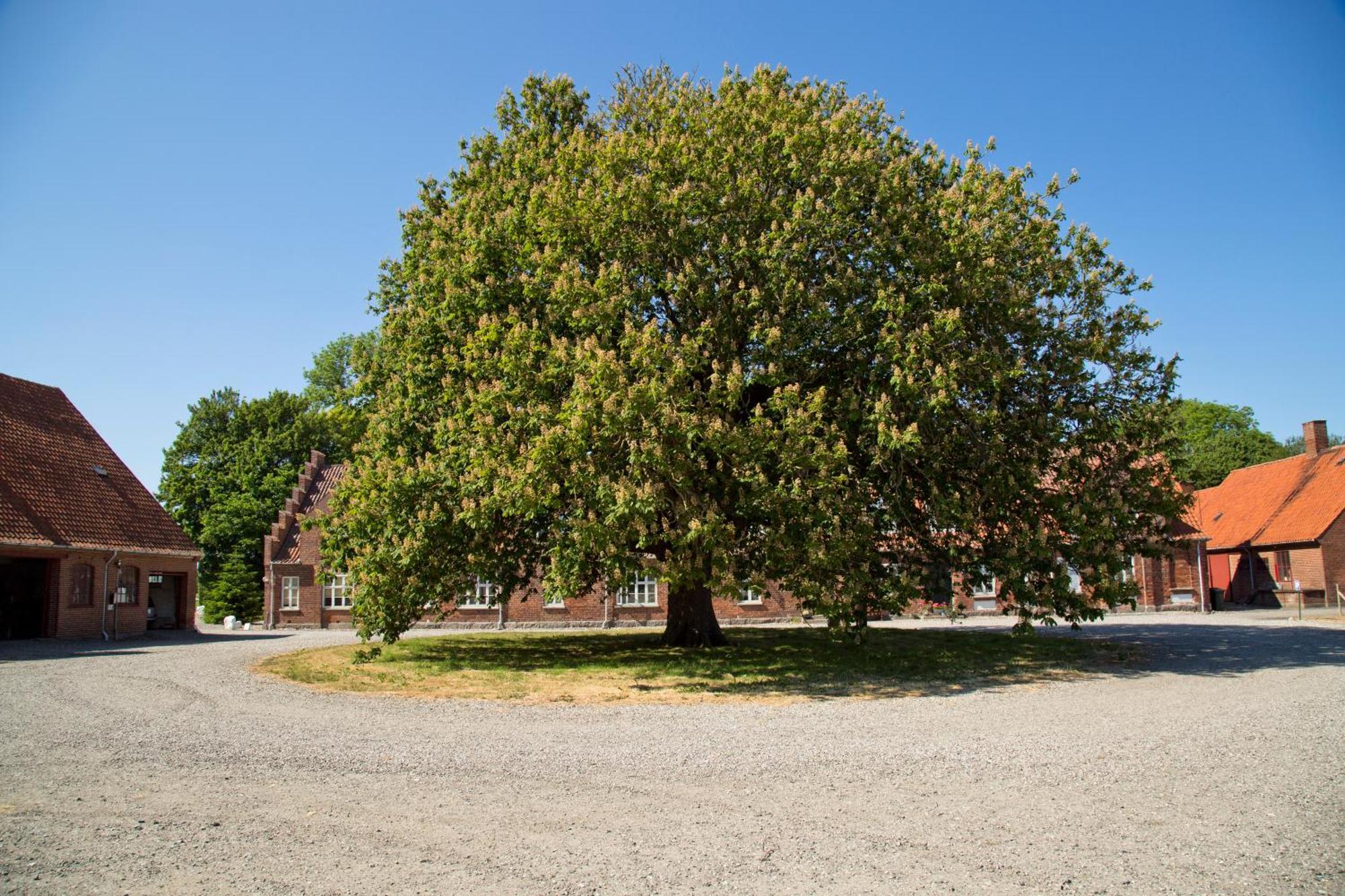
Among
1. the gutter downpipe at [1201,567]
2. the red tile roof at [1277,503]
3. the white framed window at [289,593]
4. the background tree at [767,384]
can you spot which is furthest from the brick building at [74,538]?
the red tile roof at [1277,503]

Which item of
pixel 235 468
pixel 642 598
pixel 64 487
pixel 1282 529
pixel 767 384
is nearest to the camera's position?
pixel 767 384

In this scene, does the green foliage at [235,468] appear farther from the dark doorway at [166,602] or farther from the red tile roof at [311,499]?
the dark doorway at [166,602]

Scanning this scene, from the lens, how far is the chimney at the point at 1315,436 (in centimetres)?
4769

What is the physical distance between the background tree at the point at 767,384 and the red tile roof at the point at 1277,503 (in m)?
29.3

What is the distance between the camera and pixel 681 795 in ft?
24.1

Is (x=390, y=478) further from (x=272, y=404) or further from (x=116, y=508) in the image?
(x=272, y=404)

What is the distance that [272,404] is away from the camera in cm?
5638

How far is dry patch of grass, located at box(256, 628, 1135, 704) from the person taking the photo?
14.6 metres

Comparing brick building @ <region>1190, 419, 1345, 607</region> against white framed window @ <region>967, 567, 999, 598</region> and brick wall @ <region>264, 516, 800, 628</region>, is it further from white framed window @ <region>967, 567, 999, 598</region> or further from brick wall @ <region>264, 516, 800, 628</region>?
white framed window @ <region>967, 567, 999, 598</region>

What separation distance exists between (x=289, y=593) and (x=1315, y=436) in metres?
52.1

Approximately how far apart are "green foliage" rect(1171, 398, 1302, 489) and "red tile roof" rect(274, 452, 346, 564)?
5875 centimetres

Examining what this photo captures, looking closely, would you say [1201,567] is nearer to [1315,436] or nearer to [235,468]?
[1315,436]

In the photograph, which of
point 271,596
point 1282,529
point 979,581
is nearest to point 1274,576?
point 1282,529

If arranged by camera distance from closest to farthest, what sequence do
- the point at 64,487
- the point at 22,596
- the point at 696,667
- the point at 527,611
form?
the point at 696,667
the point at 22,596
the point at 64,487
the point at 527,611
